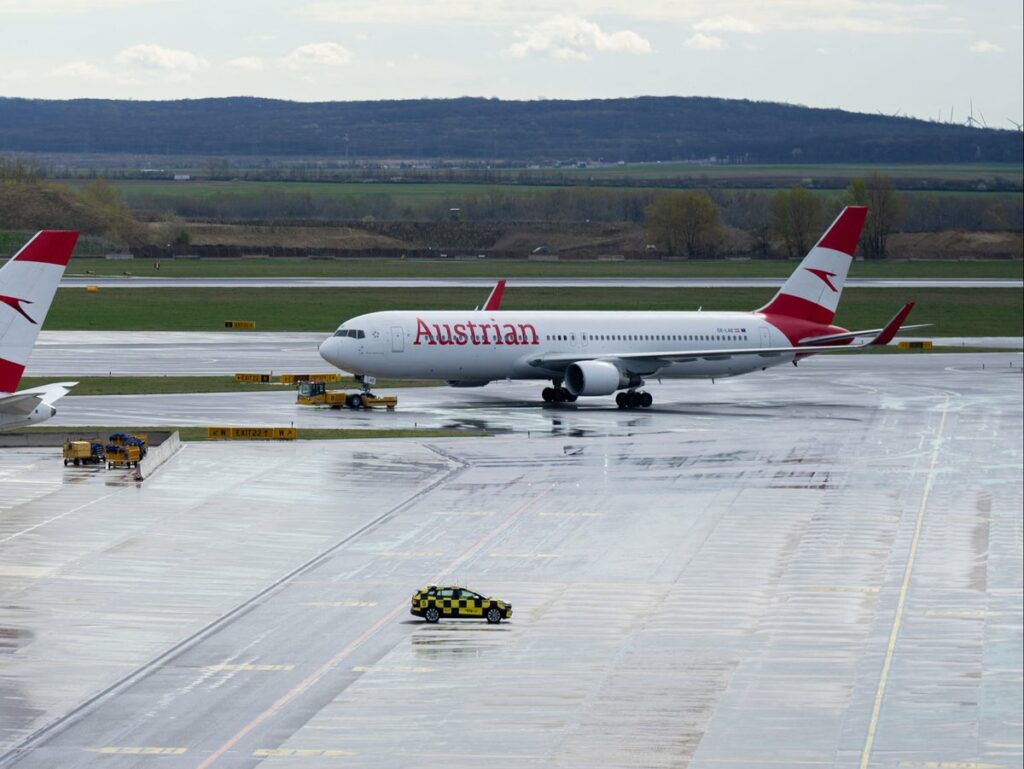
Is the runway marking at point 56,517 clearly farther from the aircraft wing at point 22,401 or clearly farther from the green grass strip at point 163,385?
the green grass strip at point 163,385

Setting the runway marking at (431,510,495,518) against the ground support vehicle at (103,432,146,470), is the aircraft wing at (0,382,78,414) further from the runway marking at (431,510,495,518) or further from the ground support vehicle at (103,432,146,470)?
the ground support vehicle at (103,432,146,470)

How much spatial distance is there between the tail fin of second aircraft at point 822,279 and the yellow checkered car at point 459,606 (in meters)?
54.9

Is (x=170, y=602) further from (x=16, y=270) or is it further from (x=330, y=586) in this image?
(x=16, y=270)

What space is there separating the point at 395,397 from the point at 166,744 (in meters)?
52.1

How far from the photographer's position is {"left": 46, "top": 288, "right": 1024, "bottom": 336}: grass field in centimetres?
13025

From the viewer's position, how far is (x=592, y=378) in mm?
80000

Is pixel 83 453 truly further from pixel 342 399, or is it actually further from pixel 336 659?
pixel 336 659

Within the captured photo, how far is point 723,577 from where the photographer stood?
4297 centimetres

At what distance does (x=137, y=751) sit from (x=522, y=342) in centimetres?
5392

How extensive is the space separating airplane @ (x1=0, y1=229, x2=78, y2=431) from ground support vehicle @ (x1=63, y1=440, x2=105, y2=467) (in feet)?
65.7

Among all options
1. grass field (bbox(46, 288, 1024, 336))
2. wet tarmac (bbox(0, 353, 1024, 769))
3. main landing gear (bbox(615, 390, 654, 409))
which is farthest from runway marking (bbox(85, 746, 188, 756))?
grass field (bbox(46, 288, 1024, 336))

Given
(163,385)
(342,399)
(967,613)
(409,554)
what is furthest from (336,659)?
(163,385)

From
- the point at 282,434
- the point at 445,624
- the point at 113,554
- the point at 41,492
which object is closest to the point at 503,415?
the point at 282,434

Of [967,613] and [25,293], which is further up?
[25,293]
